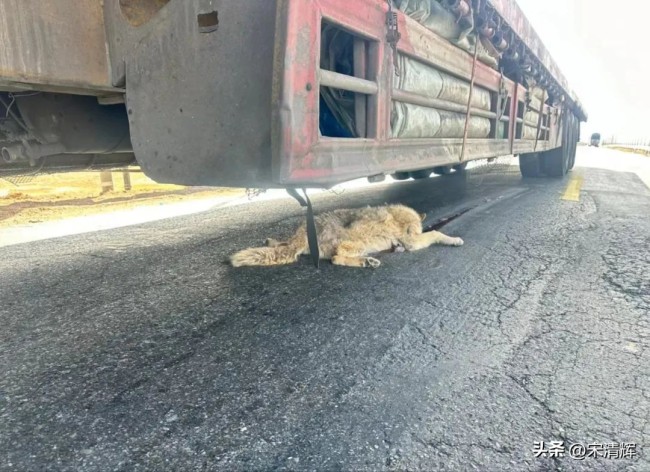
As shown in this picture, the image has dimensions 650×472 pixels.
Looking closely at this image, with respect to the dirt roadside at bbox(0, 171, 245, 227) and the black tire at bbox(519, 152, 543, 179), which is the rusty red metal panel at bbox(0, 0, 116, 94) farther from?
the black tire at bbox(519, 152, 543, 179)

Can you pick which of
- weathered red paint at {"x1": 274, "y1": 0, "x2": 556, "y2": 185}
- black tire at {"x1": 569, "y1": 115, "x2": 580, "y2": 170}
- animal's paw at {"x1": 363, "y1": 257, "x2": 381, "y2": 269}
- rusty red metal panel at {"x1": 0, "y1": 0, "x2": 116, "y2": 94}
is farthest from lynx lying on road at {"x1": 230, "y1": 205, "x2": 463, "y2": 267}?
black tire at {"x1": 569, "y1": 115, "x2": 580, "y2": 170}

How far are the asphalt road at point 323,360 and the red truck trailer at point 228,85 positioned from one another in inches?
34.3

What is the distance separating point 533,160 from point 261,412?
11.4m

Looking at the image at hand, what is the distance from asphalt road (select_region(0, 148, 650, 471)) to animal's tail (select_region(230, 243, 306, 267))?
92 mm

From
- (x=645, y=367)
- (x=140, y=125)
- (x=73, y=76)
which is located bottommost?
(x=645, y=367)

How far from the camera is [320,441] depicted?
147cm

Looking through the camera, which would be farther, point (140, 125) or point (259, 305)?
point (259, 305)

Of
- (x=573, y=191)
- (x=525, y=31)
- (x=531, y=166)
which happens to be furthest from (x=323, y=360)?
(x=531, y=166)

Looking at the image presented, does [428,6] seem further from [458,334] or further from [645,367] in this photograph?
[645,367]

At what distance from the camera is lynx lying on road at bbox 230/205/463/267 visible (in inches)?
139

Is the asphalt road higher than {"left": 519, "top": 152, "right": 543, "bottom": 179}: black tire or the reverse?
the reverse

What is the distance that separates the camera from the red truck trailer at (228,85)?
1.81m

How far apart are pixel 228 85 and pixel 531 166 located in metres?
11.1

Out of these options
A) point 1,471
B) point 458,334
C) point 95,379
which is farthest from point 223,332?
point 458,334
